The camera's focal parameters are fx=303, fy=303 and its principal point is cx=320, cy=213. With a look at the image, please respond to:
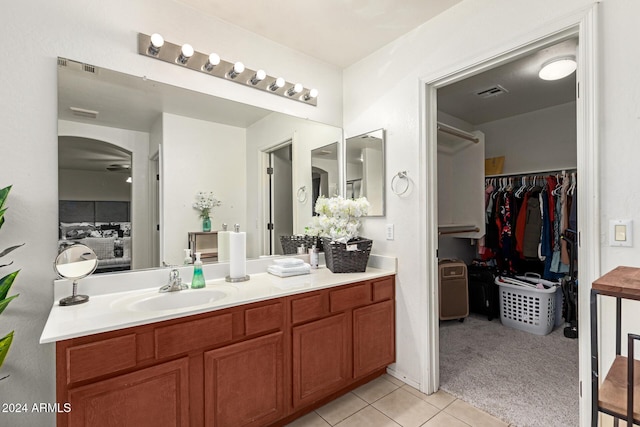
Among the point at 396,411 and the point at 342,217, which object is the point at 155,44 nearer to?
the point at 342,217

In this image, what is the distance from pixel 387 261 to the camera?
2.30 meters

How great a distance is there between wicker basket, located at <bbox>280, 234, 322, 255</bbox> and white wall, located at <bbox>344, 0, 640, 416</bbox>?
1.48 feet

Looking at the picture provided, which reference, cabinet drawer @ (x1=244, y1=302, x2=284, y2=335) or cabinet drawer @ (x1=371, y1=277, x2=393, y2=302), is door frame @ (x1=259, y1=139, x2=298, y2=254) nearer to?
cabinet drawer @ (x1=244, y1=302, x2=284, y2=335)

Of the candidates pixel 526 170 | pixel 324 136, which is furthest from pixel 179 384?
pixel 526 170

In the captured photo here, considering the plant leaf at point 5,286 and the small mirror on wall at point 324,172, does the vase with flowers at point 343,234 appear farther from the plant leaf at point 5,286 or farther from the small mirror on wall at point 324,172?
the plant leaf at point 5,286

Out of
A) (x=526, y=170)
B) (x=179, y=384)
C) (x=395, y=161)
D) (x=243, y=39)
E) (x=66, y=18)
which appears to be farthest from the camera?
(x=526, y=170)

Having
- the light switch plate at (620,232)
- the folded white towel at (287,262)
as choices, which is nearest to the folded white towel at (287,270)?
the folded white towel at (287,262)

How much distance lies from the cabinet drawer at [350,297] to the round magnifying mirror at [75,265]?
1.29m

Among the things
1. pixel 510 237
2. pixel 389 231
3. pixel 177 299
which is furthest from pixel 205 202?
pixel 510 237

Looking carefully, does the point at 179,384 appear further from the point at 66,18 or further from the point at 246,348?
the point at 66,18

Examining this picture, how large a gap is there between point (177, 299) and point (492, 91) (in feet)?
11.3

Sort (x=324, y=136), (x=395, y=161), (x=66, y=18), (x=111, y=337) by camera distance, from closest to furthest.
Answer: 1. (x=111, y=337)
2. (x=66, y=18)
3. (x=395, y=161)
4. (x=324, y=136)

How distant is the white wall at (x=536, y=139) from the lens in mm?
3529

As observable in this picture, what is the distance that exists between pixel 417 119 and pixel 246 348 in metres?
1.79
